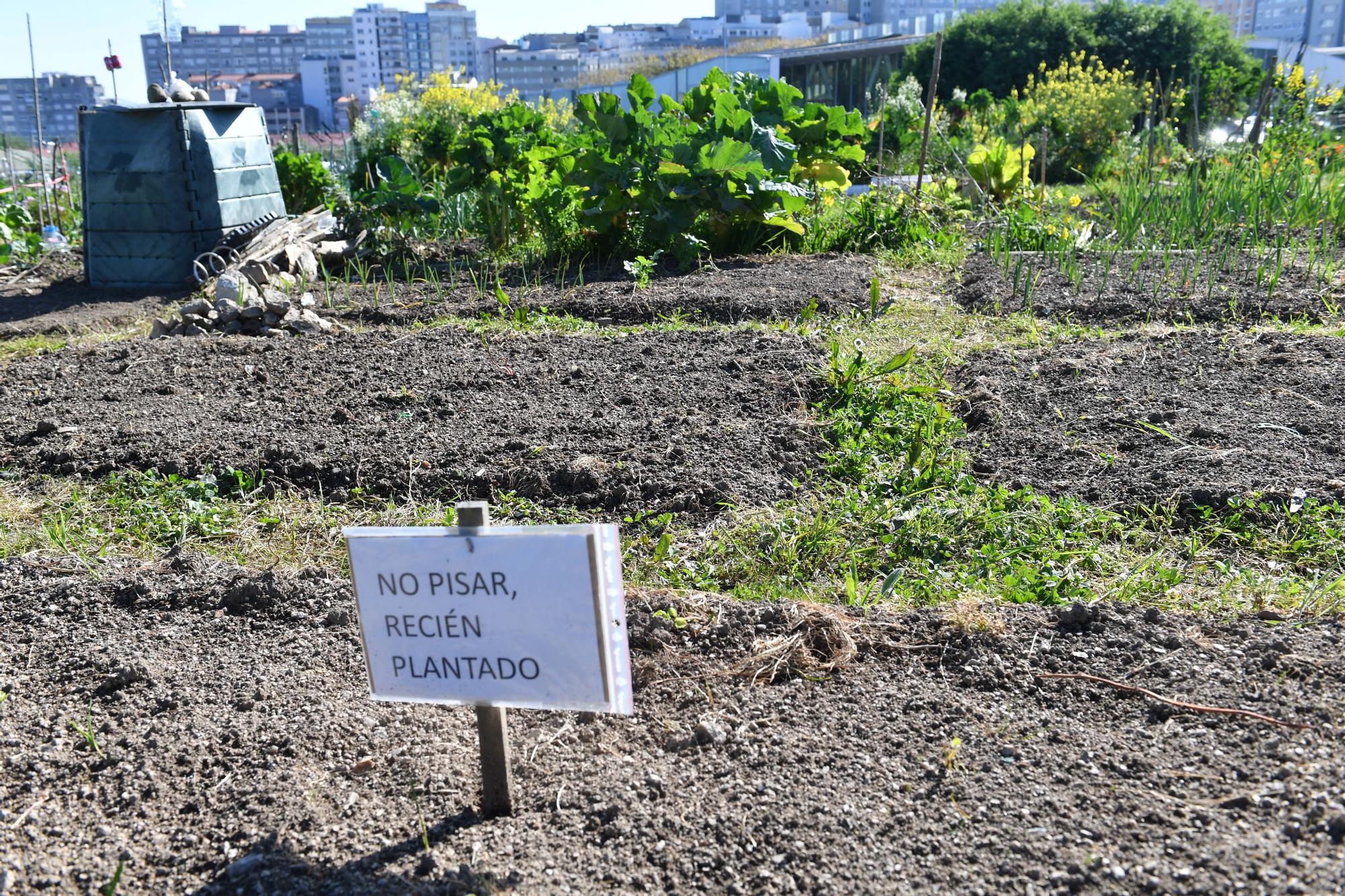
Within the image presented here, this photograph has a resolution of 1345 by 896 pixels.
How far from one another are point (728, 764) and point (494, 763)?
1.42 feet

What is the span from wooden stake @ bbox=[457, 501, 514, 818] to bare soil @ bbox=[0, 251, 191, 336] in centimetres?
545

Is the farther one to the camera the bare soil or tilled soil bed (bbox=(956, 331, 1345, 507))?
the bare soil

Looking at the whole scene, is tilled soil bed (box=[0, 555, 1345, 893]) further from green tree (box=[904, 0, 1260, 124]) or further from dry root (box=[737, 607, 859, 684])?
green tree (box=[904, 0, 1260, 124])

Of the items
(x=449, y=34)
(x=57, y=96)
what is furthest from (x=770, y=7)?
(x=57, y=96)

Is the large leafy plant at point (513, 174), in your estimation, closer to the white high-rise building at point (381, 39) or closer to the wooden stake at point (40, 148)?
the wooden stake at point (40, 148)

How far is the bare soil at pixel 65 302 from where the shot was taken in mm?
6043

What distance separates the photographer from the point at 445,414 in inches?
158

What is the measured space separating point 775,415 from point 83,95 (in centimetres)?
8202

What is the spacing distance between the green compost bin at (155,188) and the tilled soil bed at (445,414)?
2.26 metres

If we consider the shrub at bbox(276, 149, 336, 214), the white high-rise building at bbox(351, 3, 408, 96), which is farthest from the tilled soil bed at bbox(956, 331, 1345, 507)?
the white high-rise building at bbox(351, 3, 408, 96)

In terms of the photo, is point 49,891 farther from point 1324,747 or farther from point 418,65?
point 418,65

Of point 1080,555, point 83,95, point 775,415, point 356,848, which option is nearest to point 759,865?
point 356,848

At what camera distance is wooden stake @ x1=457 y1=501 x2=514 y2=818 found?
1.67m

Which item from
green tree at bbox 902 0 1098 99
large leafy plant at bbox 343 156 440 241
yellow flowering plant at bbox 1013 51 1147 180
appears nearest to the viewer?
large leafy plant at bbox 343 156 440 241
